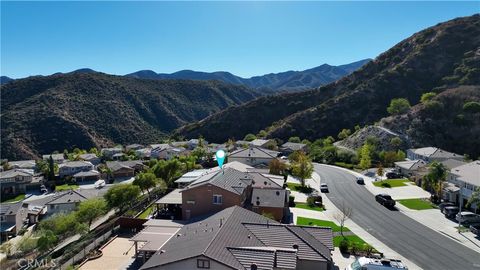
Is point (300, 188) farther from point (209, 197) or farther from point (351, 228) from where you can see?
point (209, 197)

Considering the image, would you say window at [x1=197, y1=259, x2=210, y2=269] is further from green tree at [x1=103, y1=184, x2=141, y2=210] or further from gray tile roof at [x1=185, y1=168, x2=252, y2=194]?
green tree at [x1=103, y1=184, x2=141, y2=210]

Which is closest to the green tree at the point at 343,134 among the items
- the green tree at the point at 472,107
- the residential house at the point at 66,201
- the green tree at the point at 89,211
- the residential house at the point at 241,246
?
the green tree at the point at 472,107

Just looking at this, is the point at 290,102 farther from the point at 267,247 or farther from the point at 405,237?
the point at 267,247

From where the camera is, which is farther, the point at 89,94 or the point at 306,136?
the point at 89,94

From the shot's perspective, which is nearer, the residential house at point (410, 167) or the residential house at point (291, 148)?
the residential house at point (410, 167)

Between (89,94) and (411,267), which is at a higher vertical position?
(89,94)

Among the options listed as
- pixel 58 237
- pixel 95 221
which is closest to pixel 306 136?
pixel 95 221

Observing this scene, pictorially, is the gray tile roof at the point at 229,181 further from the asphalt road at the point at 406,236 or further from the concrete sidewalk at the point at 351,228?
the asphalt road at the point at 406,236
